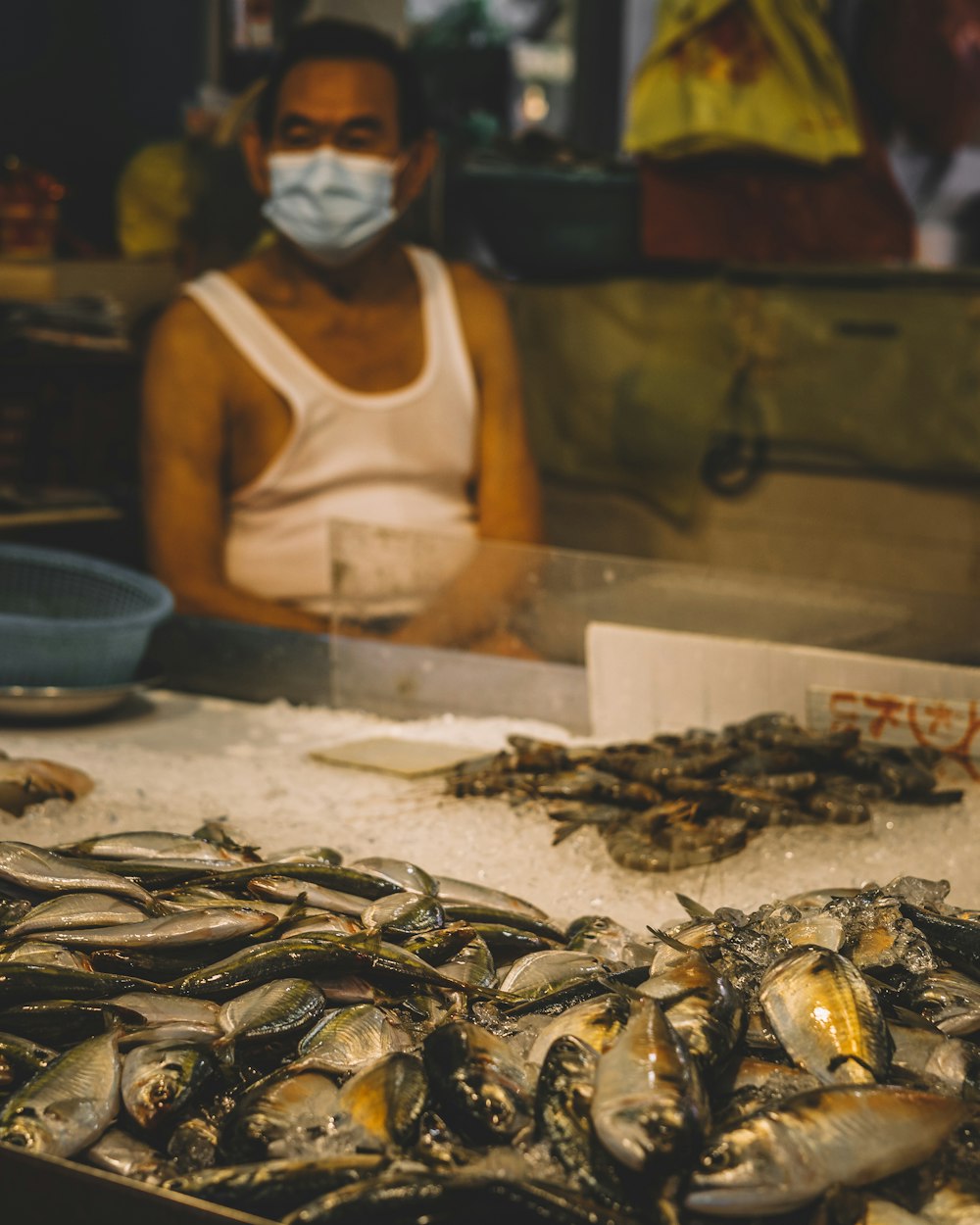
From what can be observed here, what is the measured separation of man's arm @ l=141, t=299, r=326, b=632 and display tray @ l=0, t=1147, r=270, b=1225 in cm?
245

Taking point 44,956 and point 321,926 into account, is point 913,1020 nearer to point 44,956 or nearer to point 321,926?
point 321,926

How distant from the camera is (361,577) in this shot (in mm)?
2775

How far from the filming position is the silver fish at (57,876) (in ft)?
5.26

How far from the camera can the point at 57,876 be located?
5.34 feet

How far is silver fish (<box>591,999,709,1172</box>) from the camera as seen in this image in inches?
42.6

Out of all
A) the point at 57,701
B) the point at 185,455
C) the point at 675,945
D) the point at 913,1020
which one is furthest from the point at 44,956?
the point at 185,455

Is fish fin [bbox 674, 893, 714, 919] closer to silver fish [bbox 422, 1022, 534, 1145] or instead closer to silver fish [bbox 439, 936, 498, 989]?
silver fish [bbox 439, 936, 498, 989]

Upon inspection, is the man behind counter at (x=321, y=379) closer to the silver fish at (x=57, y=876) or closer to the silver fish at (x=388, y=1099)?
the silver fish at (x=57, y=876)

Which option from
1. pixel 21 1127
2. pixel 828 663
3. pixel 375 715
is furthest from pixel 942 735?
pixel 21 1127

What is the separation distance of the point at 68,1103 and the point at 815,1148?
0.64 metres

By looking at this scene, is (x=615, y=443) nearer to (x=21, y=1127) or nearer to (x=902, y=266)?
(x=902, y=266)

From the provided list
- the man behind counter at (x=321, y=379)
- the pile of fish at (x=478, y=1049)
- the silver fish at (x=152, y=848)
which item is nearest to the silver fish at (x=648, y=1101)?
the pile of fish at (x=478, y=1049)

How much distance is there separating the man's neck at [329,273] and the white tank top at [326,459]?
15cm

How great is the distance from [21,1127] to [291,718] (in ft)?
5.06
